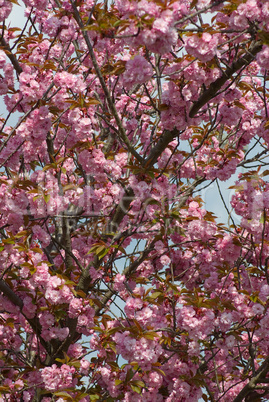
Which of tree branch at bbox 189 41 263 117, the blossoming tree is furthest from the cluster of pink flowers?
tree branch at bbox 189 41 263 117

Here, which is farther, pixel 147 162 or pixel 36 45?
pixel 36 45

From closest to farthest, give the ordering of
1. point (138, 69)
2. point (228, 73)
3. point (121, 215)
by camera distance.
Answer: point (138, 69) < point (228, 73) < point (121, 215)

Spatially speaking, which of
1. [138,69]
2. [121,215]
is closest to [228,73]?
[138,69]

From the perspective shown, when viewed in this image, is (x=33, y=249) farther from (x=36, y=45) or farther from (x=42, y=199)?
(x=36, y=45)

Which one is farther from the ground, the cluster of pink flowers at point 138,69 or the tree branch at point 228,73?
the tree branch at point 228,73

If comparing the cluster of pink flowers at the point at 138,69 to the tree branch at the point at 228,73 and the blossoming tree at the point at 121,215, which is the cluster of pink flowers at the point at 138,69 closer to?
the blossoming tree at the point at 121,215

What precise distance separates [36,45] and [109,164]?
148 centimetres

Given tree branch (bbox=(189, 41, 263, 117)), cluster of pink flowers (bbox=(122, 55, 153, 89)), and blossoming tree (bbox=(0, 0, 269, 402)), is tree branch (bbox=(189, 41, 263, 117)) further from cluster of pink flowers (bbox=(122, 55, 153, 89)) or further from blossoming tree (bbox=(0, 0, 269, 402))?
cluster of pink flowers (bbox=(122, 55, 153, 89))

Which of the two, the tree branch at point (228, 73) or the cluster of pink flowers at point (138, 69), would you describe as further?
the tree branch at point (228, 73)

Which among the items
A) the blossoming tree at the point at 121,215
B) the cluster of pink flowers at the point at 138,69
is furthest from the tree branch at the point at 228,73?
the cluster of pink flowers at the point at 138,69

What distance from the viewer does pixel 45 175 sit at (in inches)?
156

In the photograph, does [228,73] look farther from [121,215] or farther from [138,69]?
[121,215]

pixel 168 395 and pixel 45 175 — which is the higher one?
pixel 45 175

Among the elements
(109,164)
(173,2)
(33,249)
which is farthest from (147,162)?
(173,2)
